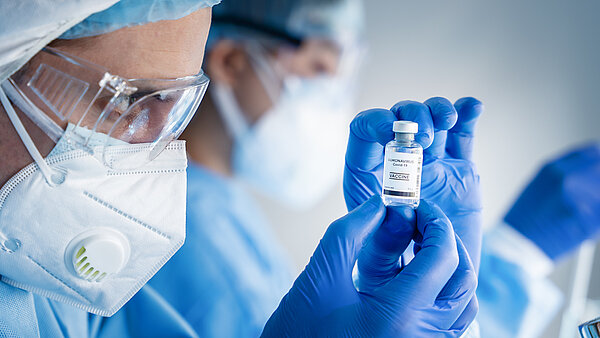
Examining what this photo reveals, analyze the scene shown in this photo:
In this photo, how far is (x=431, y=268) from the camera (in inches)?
32.5

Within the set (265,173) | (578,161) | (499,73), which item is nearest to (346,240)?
(578,161)

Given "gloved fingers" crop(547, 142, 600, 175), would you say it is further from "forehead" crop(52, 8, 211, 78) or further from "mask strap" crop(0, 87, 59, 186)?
"mask strap" crop(0, 87, 59, 186)

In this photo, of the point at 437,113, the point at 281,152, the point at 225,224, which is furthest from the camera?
the point at 281,152

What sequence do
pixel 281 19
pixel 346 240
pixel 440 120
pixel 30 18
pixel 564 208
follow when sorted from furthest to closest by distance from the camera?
pixel 281 19
pixel 564 208
pixel 440 120
pixel 346 240
pixel 30 18

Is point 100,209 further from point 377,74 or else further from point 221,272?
point 377,74

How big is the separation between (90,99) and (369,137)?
20.3 inches

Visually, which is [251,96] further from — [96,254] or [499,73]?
[499,73]

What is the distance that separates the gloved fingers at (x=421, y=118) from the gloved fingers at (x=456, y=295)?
25 cm

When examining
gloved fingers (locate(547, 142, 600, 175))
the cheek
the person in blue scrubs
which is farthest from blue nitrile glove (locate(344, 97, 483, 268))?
the cheek

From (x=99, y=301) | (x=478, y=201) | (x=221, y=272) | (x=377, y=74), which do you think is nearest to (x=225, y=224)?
(x=221, y=272)

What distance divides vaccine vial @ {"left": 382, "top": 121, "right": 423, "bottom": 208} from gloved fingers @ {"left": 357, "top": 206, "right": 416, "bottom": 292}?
0.11 feet

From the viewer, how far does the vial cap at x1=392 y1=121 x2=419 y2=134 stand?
86cm

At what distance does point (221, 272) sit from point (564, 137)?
6.55 feet

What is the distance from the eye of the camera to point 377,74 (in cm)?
268
